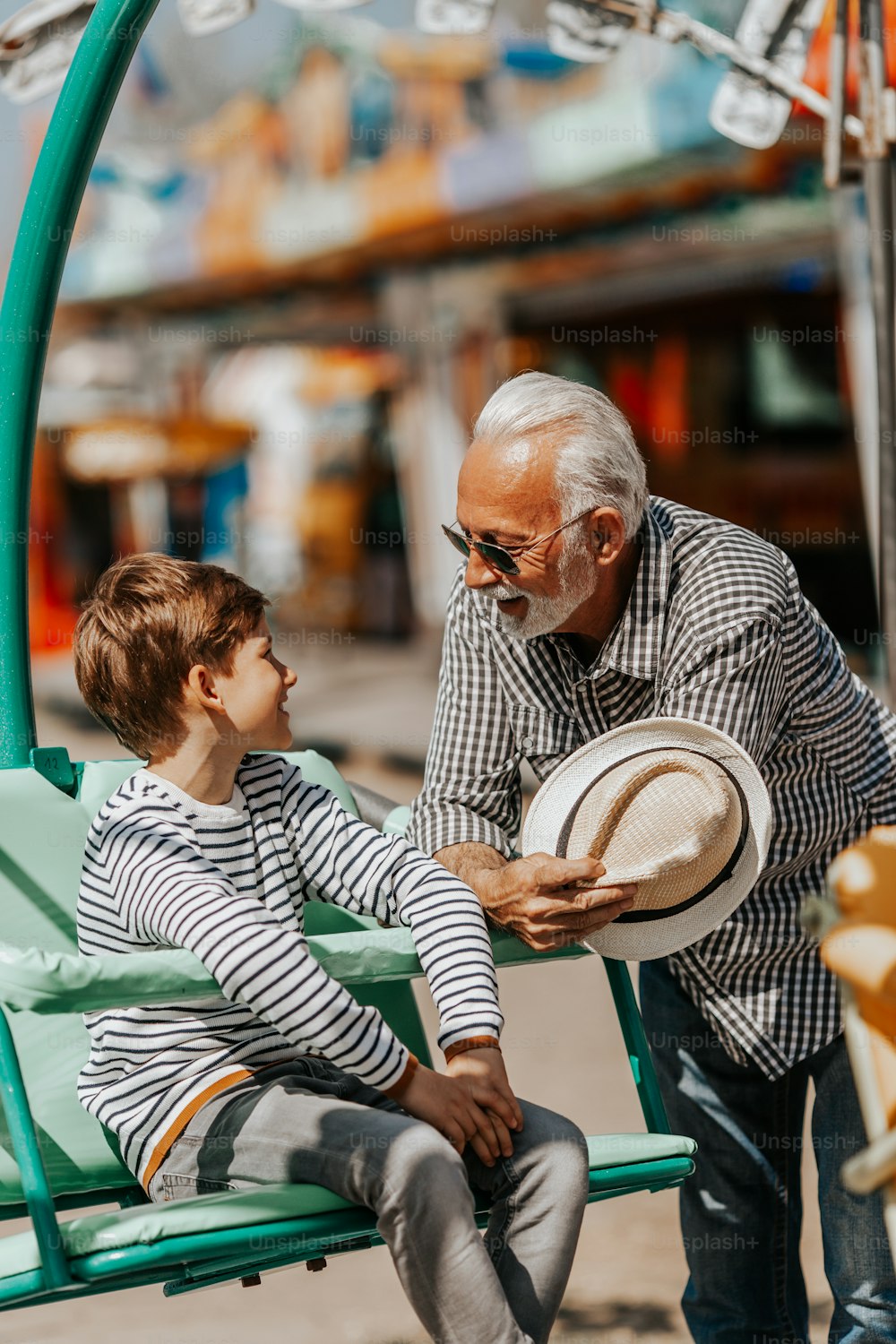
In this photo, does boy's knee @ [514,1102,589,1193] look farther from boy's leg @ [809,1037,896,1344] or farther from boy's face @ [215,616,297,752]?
boy's face @ [215,616,297,752]

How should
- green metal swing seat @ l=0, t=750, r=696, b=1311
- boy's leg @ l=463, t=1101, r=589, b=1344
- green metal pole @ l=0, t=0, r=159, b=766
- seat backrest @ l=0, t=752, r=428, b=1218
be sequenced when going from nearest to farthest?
green metal swing seat @ l=0, t=750, r=696, b=1311 → boy's leg @ l=463, t=1101, r=589, b=1344 → seat backrest @ l=0, t=752, r=428, b=1218 → green metal pole @ l=0, t=0, r=159, b=766

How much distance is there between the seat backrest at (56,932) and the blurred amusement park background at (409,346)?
922 mm

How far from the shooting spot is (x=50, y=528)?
17.7 metres

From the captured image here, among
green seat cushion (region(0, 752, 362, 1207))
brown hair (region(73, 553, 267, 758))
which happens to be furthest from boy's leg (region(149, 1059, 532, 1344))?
brown hair (region(73, 553, 267, 758))

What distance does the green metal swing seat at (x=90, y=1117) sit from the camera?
165 cm

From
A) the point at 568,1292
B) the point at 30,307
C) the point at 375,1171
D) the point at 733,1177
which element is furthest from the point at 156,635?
the point at 568,1292

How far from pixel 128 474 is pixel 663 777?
12952 millimetres

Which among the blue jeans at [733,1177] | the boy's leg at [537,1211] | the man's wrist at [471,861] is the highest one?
the man's wrist at [471,861]

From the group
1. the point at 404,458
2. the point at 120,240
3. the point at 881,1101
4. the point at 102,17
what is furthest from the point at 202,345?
the point at 881,1101

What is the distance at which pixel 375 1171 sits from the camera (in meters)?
1.71

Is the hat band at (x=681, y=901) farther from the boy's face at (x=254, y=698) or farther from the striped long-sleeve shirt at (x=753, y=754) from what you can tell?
the boy's face at (x=254, y=698)

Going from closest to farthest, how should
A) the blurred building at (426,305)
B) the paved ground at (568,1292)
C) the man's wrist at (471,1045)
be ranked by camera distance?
the man's wrist at (471,1045)
the paved ground at (568,1292)
the blurred building at (426,305)

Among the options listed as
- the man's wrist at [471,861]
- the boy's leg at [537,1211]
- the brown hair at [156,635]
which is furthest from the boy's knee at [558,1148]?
the brown hair at [156,635]

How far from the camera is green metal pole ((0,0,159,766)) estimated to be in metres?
2.22
